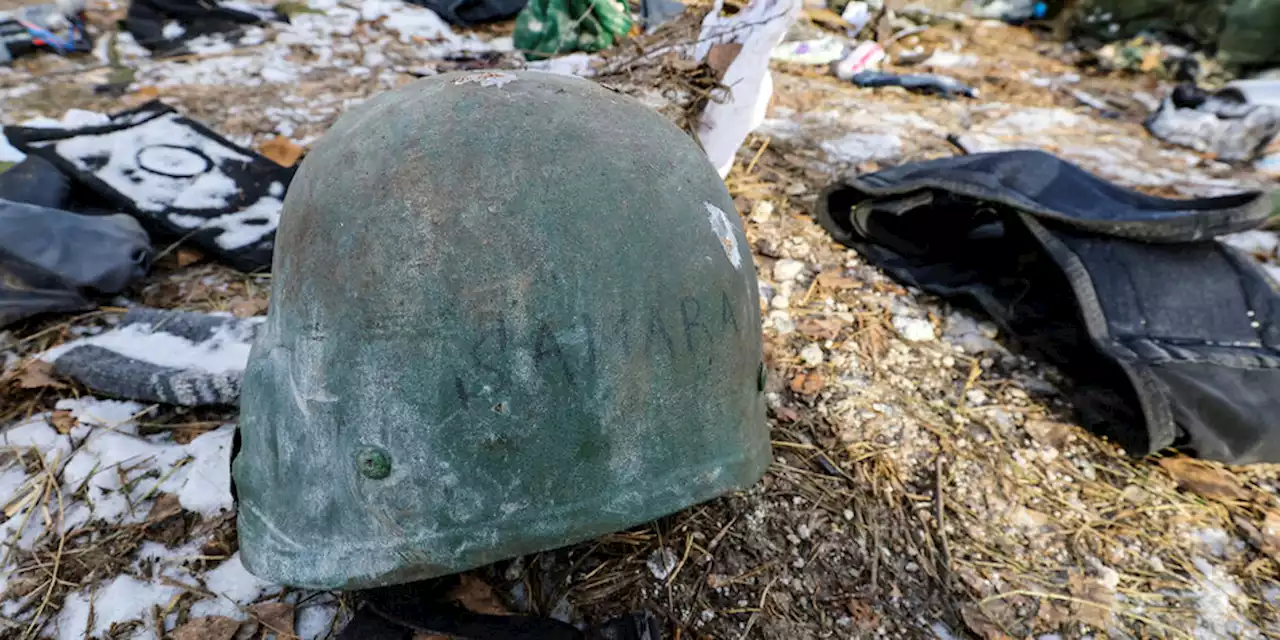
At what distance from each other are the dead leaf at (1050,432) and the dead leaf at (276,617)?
241 cm

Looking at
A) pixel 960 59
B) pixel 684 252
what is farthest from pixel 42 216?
pixel 960 59

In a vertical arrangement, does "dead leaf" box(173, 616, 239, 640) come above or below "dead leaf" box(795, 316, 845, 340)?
below

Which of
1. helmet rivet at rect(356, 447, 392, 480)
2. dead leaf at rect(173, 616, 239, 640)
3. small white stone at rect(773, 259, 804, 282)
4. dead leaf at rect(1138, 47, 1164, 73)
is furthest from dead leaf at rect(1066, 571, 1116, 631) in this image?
dead leaf at rect(1138, 47, 1164, 73)

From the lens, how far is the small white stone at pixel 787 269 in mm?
3195

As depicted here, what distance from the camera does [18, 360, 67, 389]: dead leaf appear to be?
7.91 ft

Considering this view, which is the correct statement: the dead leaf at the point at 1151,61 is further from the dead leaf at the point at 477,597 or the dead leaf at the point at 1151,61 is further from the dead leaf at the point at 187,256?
the dead leaf at the point at 187,256

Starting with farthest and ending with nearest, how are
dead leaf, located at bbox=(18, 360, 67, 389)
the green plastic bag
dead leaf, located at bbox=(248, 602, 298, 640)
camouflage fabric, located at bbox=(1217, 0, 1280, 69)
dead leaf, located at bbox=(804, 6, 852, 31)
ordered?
dead leaf, located at bbox=(804, 6, 852, 31) < camouflage fabric, located at bbox=(1217, 0, 1280, 69) < the green plastic bag < dead leaf, located at bbox=(18, 360, 67, 389) < dead leaf, located at bbox=(248, 602, 298, 640)

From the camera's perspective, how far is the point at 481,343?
135cm

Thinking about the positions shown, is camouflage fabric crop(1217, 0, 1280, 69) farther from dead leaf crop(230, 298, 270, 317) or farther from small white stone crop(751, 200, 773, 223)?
dead leaf crop(230, 298, 270, 317)

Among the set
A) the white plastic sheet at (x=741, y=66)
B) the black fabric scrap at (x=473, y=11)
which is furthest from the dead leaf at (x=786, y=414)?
the black fabric scrap at (x=473, y=11)

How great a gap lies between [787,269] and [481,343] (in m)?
2.14

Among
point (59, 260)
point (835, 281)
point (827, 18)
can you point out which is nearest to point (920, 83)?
point (827, 18)

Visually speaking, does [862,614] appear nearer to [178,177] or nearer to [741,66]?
[741,66]

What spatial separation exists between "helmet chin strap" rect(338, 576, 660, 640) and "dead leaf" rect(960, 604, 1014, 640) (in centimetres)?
85
